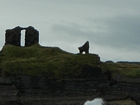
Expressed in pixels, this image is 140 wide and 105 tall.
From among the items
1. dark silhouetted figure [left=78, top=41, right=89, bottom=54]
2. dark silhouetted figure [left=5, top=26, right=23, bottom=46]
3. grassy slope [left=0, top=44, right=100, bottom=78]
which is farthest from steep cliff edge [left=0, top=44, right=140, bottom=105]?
dark silhouetted figure [left=5, top=26, right=23, bottom=46]

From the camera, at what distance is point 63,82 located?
3225 centimetres

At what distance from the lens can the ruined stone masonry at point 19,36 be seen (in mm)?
38844

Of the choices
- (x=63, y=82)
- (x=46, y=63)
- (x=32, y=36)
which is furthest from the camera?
(x=32, y=36)

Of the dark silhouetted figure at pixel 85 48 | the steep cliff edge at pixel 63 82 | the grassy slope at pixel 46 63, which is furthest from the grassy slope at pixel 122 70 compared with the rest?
the dark silhouetted figure at pixel 85 48

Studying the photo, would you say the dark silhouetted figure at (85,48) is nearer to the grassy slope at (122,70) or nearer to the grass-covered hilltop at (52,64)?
the grass-covered hilltop at (52,64)

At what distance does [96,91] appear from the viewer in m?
32.0

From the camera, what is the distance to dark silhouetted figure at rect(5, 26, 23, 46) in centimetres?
3869

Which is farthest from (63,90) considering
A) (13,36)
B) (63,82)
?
(13,36)

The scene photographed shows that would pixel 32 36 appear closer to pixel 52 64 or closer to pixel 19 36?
pixel 19 36

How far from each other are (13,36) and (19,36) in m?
0.47

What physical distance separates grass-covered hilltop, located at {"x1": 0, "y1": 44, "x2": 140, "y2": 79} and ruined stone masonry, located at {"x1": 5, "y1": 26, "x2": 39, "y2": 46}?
132 inches

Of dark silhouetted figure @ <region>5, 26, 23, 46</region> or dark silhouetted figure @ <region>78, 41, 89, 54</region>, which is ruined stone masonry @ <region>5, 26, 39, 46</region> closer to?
dark silhouetted figure @ <region>5, 26, 23, 46</region>

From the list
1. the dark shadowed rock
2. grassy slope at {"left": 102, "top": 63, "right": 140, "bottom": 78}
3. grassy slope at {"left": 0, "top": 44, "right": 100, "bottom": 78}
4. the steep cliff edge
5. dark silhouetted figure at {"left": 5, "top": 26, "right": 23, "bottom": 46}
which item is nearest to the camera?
the steep cliff edge

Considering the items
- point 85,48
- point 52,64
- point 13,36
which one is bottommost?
point 52,64
